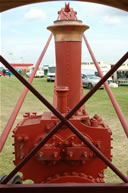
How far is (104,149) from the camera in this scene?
Answer: 235cm

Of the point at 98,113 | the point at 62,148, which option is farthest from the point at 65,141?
the point at 98,113

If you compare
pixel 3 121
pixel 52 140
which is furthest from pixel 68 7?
pixel 3 121

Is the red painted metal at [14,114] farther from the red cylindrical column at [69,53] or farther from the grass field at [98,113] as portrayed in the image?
the grass field at [98,113]

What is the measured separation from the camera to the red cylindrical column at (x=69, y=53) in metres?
2.60

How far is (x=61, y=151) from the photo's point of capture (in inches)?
90.3

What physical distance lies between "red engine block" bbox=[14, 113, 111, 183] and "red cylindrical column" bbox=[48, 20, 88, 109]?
1.35ft

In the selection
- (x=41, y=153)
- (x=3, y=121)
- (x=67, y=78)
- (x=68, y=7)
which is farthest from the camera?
(x=3, y=121)

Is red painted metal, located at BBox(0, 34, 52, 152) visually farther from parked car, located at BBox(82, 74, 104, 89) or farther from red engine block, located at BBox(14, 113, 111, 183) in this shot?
parked car, located at BBox(82, 74, 104, 89)

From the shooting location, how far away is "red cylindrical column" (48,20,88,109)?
260cm
